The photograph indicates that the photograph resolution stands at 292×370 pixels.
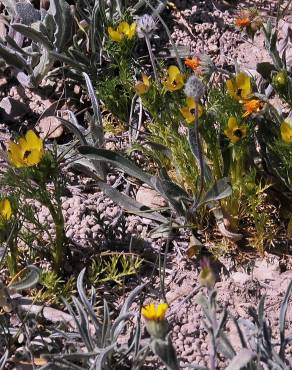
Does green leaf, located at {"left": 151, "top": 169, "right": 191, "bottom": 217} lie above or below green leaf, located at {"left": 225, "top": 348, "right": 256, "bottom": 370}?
above

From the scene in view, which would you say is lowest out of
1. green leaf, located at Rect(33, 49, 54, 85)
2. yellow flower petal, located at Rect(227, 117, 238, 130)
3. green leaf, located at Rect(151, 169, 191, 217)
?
green leaf, located at Rect(151, 169, 191, 217)

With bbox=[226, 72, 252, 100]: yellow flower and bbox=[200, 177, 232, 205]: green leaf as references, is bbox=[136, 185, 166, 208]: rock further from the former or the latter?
bbox=[226, 72, 252, 100]: yellow flower

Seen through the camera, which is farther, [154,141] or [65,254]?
[154,141]

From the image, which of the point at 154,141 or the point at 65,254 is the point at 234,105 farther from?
the point at 65,254

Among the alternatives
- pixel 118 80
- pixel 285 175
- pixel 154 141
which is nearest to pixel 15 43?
pixel 118 80

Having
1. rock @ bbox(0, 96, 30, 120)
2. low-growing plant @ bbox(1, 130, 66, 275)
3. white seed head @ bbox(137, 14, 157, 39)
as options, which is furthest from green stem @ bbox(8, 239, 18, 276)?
white seed head @ bbox(137, 14, 157, 39)

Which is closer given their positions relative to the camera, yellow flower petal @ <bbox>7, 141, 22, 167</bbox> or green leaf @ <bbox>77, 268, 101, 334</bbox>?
green leaf @ <bbox>77, 268, 101, 334</bbox>

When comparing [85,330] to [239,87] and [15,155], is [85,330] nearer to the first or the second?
[15,155]
